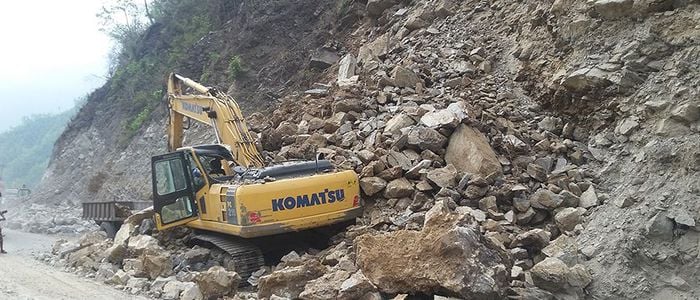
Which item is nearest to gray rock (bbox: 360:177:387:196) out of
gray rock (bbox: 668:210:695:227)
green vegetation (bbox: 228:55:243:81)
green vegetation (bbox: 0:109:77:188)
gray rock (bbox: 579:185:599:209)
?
gray rock (bbox: 579:185:599:209)

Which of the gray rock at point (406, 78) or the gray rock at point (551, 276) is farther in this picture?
the gray rock at point (406, 78)

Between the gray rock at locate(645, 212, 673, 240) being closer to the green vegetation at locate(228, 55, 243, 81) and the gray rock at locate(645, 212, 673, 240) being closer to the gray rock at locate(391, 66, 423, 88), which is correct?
the gray rock at locate(391, 66, 423, 88)

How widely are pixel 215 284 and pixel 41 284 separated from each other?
8.54ft

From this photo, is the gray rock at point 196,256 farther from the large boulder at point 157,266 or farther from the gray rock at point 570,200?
the gray rock at point 570,200

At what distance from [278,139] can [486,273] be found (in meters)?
5.84

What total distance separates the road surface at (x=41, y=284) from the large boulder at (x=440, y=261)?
2953 millimetres

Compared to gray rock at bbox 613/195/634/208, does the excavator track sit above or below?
above

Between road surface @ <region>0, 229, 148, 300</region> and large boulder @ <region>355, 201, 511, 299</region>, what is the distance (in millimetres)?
2953

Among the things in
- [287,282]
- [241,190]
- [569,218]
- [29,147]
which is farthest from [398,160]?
[29,147]

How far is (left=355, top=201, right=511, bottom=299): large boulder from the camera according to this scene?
15.5 ft

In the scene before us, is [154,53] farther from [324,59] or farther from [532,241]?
[532,241]

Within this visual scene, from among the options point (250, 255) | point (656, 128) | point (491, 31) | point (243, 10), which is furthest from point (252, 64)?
point (656, 128)

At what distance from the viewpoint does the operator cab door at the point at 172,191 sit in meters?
7.95

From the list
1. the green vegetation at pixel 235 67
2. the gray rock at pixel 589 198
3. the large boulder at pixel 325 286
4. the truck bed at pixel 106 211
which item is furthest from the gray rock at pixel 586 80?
the green vegetation at pixel 235 67
